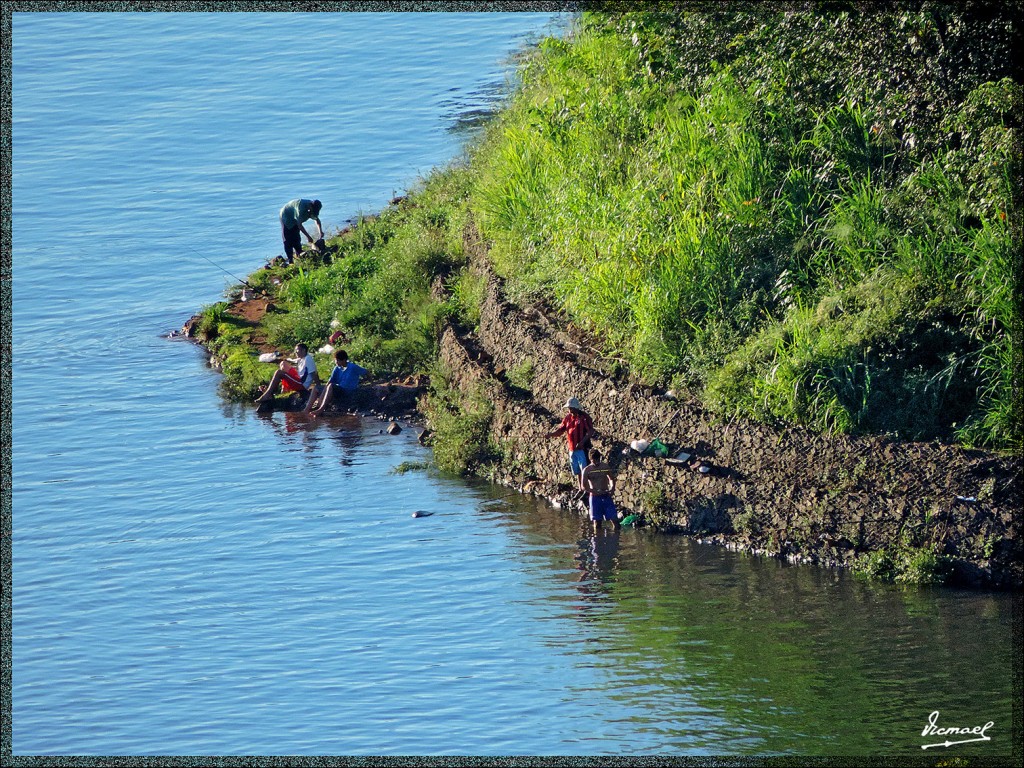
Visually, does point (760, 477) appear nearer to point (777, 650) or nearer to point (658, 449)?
point (658, 449)

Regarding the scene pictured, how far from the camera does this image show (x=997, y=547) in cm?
1326

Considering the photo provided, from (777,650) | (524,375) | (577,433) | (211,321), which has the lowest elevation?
(777,650)

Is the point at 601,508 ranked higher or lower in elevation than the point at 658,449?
lower

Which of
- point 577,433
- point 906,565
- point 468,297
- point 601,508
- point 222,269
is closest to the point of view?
point 906,565

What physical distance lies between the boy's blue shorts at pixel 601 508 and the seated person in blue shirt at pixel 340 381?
5061mm

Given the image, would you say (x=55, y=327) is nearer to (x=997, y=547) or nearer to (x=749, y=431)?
(x=749, y=431)

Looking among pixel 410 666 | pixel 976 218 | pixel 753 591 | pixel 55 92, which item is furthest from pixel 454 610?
pixel 55 92

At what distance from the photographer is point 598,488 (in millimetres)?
15211

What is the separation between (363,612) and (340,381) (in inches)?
228

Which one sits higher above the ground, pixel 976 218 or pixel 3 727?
pixel 976 218

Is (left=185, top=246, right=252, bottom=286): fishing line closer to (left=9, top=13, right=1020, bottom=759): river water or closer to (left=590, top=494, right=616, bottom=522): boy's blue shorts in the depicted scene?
(left=9, top=13, right=1020, bottom=759): river water

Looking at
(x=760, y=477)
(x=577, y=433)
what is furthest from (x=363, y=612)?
(x=760, y=477)

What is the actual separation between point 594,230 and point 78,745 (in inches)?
363

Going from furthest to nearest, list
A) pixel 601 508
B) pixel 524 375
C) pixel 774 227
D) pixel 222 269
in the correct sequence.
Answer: pixel 222 269, pixel 524 375, pixel 774 227, pixel 601 508
